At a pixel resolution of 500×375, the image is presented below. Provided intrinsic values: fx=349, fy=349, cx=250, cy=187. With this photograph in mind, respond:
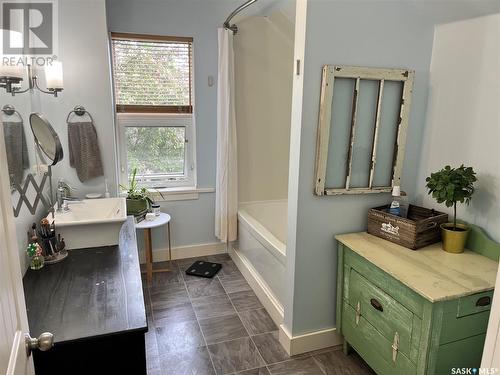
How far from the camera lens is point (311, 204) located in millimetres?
1948

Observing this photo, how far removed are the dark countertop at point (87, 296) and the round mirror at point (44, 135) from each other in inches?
21.6

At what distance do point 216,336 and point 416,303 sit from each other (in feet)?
4.34

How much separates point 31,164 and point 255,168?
6.82 ft

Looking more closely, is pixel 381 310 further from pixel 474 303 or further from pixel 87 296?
pixel 87 296

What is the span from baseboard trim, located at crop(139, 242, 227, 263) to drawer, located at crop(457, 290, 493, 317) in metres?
2.40

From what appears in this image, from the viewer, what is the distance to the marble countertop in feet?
4.68

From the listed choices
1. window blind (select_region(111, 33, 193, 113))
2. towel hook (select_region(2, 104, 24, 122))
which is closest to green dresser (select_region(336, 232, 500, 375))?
towel hook (select_region(2, 104, 24, 122))

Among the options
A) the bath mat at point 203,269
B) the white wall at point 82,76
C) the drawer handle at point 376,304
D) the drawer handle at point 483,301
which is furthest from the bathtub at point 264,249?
the white wall at point 82,76

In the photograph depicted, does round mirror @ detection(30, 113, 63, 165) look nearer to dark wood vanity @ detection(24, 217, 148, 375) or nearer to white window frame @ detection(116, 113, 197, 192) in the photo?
dark wood vanity @ detection(24, 217, 148, 375)

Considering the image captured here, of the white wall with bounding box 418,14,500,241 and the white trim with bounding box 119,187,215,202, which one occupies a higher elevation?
the white wall with bounding box 418,14,500,241

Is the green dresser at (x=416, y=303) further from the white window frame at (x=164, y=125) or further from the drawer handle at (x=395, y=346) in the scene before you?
the white window frame at (x=164, y=125)

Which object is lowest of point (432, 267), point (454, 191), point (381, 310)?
point (381, 310)

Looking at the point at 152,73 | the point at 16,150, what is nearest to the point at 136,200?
the point at 152,73

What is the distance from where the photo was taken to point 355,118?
190cm
